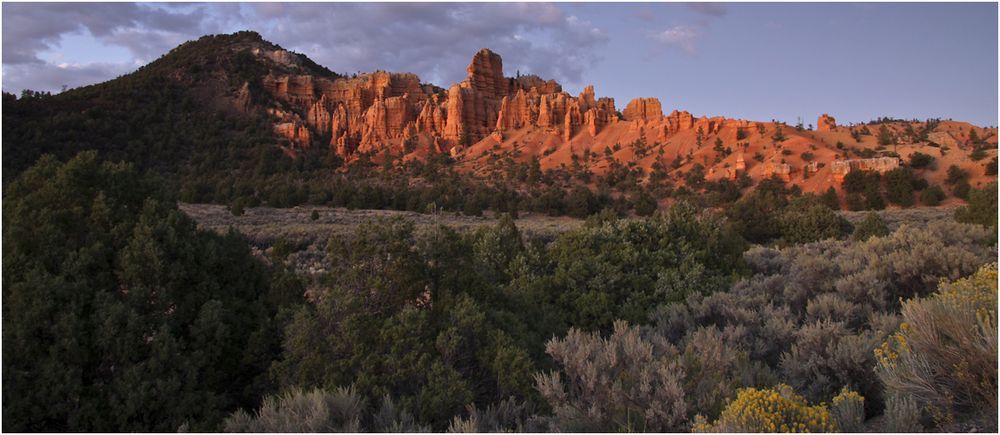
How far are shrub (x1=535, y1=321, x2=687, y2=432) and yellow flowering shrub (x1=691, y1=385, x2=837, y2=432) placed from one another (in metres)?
0.56

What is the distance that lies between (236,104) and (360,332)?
3607 inches

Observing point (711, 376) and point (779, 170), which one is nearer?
point (711, 376)

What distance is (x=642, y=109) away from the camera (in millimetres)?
84438

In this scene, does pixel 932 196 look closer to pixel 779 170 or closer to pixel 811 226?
pixel 779 170

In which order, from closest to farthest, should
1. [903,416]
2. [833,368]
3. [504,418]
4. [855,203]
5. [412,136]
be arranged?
[903,416] < [504,418] < [833,368] < [855,203] < [412,136]

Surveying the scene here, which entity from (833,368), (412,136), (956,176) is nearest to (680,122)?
(956,176)

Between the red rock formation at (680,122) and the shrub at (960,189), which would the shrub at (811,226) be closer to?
the shrub at (960,189)

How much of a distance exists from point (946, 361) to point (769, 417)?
5.42 feet

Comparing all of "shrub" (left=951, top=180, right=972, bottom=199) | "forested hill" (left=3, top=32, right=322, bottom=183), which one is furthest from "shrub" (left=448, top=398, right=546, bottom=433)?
"forested hill" (left=3, top=32, right=322, bottom=183)

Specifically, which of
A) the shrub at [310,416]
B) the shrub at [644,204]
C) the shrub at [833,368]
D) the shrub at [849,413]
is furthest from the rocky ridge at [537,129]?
the shrub at [310,416]

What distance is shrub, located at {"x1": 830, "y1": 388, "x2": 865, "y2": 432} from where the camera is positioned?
4219mm

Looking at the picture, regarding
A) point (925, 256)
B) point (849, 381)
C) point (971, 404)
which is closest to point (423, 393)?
point (849, 381)

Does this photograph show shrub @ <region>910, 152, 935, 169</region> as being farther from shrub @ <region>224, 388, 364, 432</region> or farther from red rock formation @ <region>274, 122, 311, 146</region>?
red rock formation @ <region>274, 122, 311, 146</region>

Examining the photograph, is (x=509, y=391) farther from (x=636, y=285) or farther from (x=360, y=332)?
(x=636, y=285)
